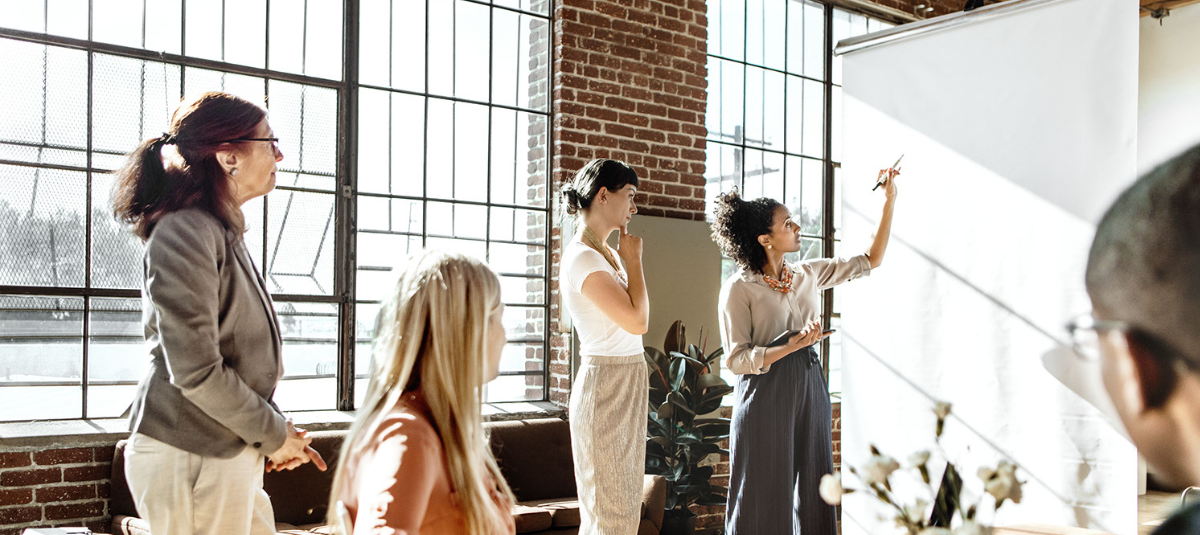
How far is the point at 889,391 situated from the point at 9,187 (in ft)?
11.5

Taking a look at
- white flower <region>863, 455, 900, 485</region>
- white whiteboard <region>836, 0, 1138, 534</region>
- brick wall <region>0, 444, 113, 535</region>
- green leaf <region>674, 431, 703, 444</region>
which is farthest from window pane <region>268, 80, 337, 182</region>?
white flower <region>863, 455, 900, 485</region>

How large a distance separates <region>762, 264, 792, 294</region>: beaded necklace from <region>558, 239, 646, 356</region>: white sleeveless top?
836 millimetres

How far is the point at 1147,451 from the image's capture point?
35 centimetres

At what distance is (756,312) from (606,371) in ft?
2.88

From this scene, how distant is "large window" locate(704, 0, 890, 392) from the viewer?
5.52 metres

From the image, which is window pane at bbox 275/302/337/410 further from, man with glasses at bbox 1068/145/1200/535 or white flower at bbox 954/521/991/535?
man with glasses at bbox 1068/145/1200/535

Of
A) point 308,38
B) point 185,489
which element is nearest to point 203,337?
point 185,489

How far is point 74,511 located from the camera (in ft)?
11.1

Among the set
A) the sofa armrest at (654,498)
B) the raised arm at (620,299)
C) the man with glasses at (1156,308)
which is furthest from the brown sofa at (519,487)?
the man with glasses at (1156,308)

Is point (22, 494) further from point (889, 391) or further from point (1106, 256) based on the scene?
point (1106, 256)

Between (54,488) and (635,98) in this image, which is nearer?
(54,488)

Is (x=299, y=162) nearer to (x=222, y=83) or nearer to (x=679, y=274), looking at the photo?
(x=222, y=83)

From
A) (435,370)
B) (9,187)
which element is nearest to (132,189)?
(435,370)

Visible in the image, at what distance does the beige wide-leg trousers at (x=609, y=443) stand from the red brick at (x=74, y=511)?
2072mm
